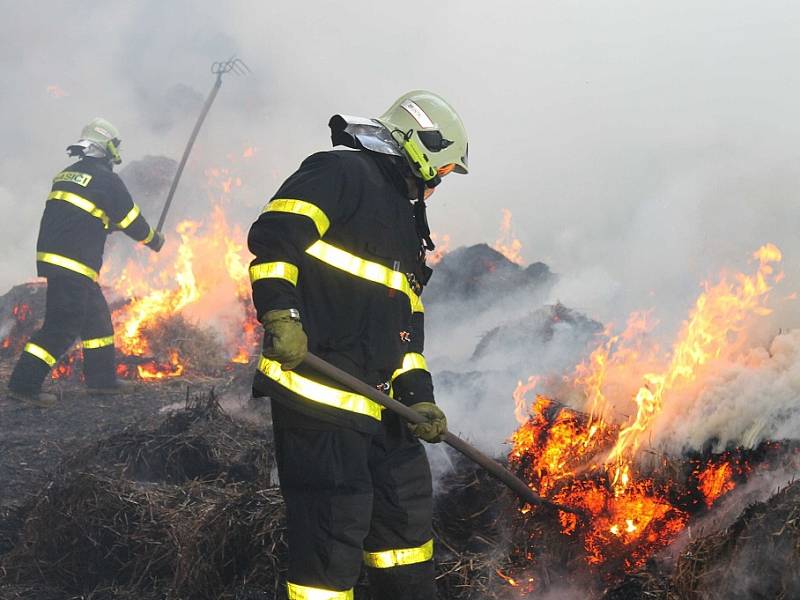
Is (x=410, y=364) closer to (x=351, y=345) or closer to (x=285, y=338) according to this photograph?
(x=351, y=345)

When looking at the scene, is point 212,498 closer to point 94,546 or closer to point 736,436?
point 94,546

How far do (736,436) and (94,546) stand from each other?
3.36m

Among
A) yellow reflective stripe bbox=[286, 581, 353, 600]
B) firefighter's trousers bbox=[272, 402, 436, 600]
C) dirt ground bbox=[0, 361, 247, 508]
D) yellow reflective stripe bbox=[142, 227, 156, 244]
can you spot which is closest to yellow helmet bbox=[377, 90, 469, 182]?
firefighter's trousers bbox=[272, 402, 436, 600]

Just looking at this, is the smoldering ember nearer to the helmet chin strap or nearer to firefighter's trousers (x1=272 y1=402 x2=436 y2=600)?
firefighter's trousers (x1=272 y1=402 x2=436 y2=600)

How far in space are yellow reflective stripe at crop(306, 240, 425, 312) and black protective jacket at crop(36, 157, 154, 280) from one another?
535 cm

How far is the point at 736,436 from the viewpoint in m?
3.38

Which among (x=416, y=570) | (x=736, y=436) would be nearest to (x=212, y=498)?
(x=416, y=570)

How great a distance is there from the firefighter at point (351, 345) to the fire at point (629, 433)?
0.96m

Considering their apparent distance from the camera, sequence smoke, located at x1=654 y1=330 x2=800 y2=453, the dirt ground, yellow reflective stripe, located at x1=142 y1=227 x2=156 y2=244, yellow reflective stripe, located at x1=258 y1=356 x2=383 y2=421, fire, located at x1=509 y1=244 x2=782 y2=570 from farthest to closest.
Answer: yellow reflective stripe, located at x1=142 y1=227 x2=156 y2=244, the dirt ground, fire, located at x1=509 y1=244 x2=782 y2=570, smoke, located at x1=654 y1=330 x2=800 y2=453, yellow reflective stripe, located at x1=258 y1=356 x2=383 y2=421

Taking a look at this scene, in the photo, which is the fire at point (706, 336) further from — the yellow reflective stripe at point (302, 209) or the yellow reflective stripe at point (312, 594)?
the yellow reflective stripe at point (302, 209)

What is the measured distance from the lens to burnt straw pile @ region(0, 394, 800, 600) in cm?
293

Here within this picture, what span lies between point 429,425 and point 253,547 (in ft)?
4.12

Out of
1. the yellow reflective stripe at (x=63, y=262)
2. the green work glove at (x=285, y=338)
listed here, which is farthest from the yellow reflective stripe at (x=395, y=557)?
the yellow reflective stripe at (x=63, y=262)

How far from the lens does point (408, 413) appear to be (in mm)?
3051
